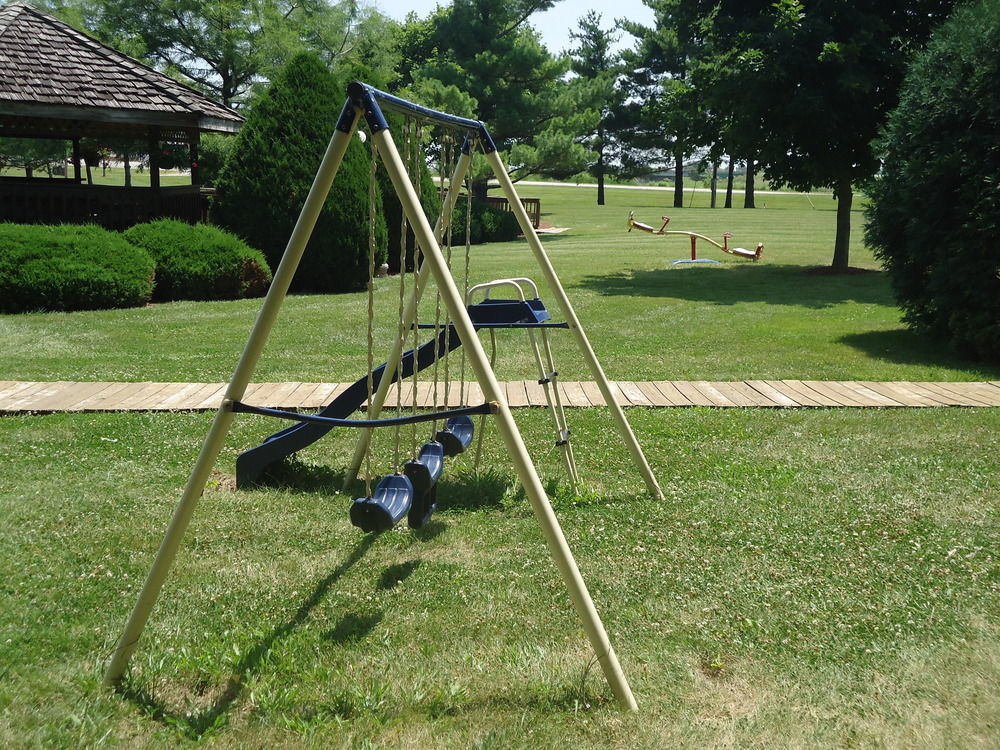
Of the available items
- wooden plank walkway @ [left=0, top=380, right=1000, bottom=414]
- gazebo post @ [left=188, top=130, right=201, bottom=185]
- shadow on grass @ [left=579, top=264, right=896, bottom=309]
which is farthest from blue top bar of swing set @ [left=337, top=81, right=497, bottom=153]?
gazebo post @ [left=188, top=130, right=201, bottom=185]

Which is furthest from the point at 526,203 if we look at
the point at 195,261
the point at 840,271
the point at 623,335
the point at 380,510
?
the point at 380,510

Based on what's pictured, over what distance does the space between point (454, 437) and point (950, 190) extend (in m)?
6.58

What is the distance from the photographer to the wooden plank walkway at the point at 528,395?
20.9 feet

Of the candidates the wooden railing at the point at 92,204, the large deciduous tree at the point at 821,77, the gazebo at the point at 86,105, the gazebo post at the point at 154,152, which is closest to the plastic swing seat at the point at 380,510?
the large deciduous tree at the point at 821,77

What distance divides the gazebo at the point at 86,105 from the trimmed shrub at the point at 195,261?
245cm

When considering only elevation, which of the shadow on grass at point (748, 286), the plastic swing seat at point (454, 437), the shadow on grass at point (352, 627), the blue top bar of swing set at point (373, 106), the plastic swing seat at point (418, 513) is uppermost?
the blue top bar of swing set at point (373, 106)

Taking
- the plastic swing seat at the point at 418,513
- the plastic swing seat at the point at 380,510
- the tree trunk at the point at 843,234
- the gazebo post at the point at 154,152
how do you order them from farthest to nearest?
the tree trunk at the point at 843,234 < the gazebo post at the point at 154,152 < the plastic swing seat at the point at 418,513 < the plastic swing seat at the point at 380,510

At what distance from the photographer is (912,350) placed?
9.16 m

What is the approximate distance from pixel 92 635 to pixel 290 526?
121 cm

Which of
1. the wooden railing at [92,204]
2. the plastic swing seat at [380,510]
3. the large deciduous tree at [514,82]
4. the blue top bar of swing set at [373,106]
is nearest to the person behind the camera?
the blue top bar of swing set at [373,106]

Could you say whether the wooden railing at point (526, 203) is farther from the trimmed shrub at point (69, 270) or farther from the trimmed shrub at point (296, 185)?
the trimmed shrub at point (69, 270)

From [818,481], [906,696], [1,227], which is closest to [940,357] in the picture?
[818,481]

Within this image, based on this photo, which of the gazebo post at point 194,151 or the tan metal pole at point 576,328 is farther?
the gazebo post at point 194,151

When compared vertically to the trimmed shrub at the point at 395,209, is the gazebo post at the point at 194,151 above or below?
→ above
